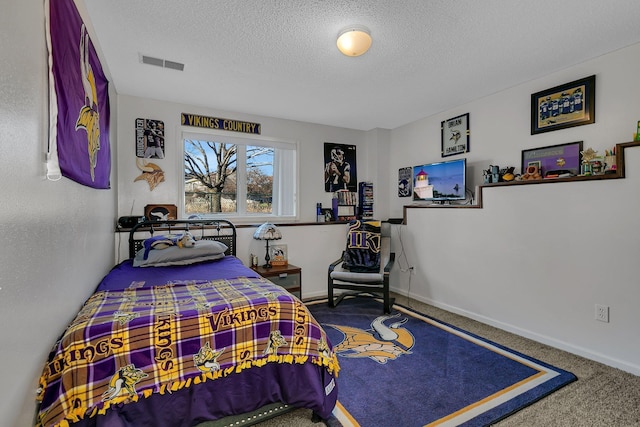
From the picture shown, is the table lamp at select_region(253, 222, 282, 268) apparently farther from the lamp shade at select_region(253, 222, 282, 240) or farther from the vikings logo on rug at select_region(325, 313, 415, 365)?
the vikings logo on rug at select_region(325, 313, 415, 365)

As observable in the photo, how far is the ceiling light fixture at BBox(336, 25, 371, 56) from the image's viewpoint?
2.11m

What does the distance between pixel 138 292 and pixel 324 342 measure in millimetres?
1234

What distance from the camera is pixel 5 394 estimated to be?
96cm

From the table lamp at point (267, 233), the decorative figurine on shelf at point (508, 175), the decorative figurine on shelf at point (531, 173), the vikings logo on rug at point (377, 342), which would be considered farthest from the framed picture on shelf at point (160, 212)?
the decorative figurine on shelf at point (531, 173)

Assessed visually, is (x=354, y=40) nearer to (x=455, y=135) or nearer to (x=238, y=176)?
(x=455, y=135)

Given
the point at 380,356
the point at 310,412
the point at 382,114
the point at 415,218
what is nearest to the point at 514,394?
the point at 380,356

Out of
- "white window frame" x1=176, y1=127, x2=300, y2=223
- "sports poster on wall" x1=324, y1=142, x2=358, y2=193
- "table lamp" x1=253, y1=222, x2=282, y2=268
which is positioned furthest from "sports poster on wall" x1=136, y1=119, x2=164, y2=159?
"sports poster on wall" x1=324, y1=142, x2=358, y2=193

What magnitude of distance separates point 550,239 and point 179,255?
3375 mm

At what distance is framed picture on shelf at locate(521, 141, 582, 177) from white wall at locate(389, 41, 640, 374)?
65 mm

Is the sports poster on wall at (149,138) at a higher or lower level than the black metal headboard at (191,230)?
higher

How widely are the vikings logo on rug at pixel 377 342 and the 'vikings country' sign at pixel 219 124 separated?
8.65ft

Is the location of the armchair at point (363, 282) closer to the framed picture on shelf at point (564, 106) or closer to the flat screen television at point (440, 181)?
the flat screen television at point (440, 181)

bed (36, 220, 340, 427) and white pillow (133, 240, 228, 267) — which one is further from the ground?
white pillow (133, 240, 228, 267)

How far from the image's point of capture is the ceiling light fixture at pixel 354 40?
2107 millimetres
